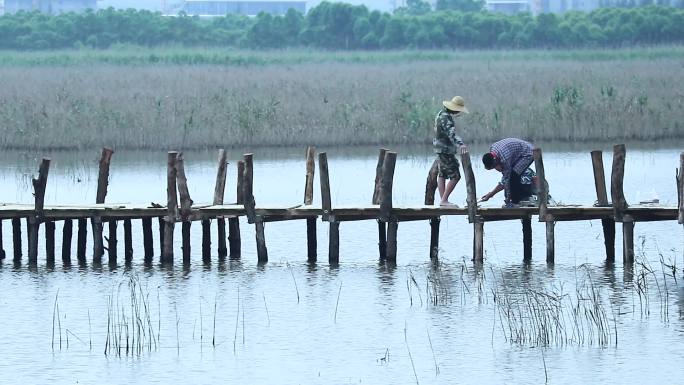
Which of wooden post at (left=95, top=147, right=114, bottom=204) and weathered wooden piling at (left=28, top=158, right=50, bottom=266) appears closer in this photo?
weathered wooden piling at (left=28, top=158, right=50, bottom=266)

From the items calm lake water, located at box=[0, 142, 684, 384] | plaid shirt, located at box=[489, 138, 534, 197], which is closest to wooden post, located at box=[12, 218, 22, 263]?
calm lake water, located at box=[0, 142, 684, 384]

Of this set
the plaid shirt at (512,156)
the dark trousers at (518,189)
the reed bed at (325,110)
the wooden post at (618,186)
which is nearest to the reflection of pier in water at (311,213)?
the wooden post at (618,186)

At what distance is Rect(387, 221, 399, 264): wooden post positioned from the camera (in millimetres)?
19969

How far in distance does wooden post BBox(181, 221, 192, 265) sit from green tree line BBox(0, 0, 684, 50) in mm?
49750

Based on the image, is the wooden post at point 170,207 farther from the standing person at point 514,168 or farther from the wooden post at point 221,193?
the standing person at point 514,168

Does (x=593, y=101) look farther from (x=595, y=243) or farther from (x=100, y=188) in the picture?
(x=100, y=188)

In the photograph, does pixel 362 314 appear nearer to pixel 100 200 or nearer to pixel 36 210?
pixel 36 210

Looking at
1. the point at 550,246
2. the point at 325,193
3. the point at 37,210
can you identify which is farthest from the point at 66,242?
the point at 550,246

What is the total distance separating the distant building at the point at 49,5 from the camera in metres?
128

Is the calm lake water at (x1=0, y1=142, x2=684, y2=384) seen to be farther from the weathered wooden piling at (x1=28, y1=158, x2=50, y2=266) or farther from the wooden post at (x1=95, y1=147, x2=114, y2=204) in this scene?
the wooden post at (x1=95, y1=147, x2=114, y2=204)

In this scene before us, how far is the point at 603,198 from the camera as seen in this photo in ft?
63.7

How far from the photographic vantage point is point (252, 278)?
19.5 metres

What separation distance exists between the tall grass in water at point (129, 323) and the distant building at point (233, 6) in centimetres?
12715

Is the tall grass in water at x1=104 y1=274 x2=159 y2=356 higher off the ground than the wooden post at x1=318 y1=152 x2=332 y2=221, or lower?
lower
